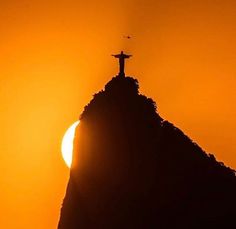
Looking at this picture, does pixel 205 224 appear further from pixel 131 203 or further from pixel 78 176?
pixel 78 176

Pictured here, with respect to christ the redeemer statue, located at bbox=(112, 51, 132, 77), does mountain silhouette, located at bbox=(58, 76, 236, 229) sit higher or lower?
lower

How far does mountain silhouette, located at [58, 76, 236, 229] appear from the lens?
4047cm

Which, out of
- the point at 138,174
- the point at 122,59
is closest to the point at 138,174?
the point at 138,174

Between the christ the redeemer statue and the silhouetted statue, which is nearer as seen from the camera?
the silhouetted statue

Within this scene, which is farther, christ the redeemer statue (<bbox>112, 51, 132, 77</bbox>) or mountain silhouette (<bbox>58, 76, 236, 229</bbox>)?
christ the redeemer statue (<bbox>112, 51, 132, 77</bbox>)

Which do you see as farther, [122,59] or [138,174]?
[122,59]

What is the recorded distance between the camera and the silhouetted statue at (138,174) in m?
40.5

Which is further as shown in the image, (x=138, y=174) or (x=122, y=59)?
(x=122, y=59)

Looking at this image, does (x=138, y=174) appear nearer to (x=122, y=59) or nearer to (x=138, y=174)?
(x=138, y=174)

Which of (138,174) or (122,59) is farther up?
(122,59)

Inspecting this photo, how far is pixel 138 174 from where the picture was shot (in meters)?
42.6

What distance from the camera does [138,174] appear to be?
42.6 meters

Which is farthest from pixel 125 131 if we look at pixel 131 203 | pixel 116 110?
pixel 131 203

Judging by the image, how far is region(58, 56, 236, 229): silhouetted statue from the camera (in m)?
40.5
